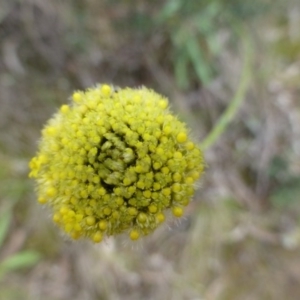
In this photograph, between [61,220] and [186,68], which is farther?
[186,68]

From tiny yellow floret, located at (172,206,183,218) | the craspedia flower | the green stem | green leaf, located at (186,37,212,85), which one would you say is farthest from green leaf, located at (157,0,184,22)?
tiny yellow floret, located at (172,206,183,218)

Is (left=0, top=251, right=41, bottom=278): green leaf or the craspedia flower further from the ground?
(left=0, top=251, right=41, bottom=278): green leaf

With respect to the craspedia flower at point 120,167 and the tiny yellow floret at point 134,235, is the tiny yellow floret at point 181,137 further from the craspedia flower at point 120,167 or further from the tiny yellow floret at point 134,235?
the tiny yellow floret at point 134,235

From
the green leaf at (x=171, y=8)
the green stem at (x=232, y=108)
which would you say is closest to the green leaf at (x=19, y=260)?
the green stem at (x=232, y=108)

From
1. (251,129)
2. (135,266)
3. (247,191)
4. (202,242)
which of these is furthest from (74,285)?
(251,129)

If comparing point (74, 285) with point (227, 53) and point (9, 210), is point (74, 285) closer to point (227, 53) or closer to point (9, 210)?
point (9, 210)

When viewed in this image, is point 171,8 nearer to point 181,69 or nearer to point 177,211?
point 181,69

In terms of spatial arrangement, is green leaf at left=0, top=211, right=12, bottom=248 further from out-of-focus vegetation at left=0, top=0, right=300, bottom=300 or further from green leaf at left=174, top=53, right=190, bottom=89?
green leaf at left=174, top=53, right=190, bottom=89
